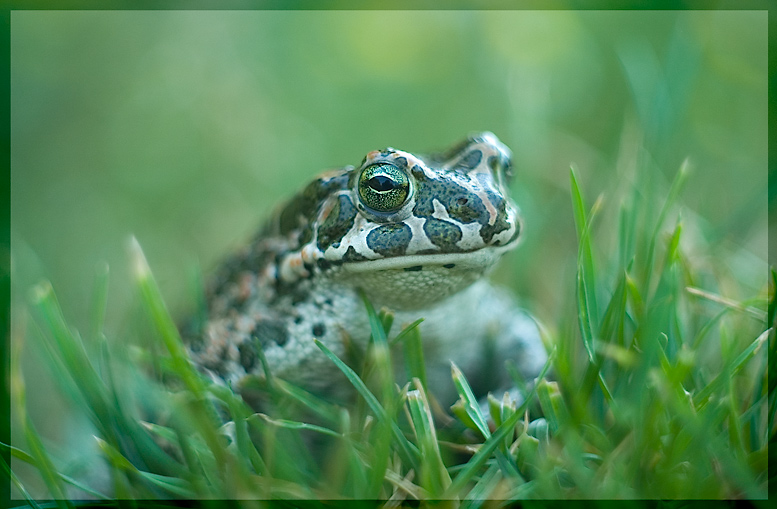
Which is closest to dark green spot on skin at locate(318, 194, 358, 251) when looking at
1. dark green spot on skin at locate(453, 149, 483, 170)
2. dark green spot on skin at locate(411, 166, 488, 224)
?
dark green spot on skin at locate(411, 166, 488, 224)

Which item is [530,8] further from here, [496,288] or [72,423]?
[72,423]

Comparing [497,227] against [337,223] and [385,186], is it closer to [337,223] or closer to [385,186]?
[385,186]

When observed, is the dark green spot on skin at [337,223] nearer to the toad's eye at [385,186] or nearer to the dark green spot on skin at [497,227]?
the toad's eye at [385,186]

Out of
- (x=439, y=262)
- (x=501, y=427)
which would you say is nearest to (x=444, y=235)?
(x=439, y=262)

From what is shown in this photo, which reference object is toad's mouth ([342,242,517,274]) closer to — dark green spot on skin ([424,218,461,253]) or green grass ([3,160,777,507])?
dark green spot on skin ([424,218,461,253])

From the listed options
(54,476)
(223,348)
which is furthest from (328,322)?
(54,476)
